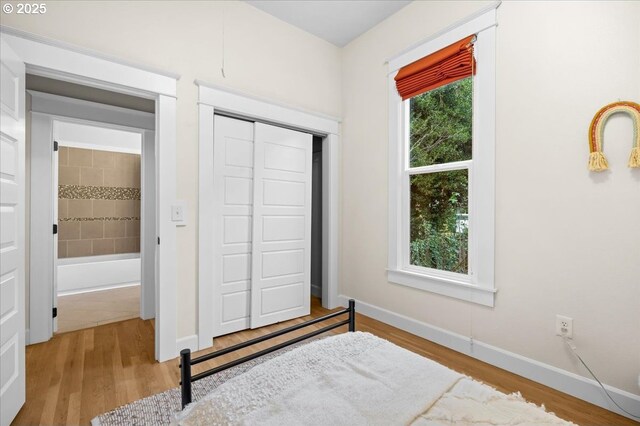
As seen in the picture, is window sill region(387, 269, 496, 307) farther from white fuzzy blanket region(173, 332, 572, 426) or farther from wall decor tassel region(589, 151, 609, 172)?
white fuzzy blanket region(173, 332, 572, 426)

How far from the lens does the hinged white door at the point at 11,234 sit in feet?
5.05

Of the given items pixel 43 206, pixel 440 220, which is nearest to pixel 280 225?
pixel 440 220

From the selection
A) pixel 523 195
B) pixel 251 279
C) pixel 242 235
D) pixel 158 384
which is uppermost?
pixel 523 195

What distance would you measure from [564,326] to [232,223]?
2573mm

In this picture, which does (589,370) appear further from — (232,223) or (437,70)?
(232,223)

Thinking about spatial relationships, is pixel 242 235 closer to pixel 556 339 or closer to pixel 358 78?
pixel 358 78

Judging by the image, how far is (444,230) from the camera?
8.74 ft

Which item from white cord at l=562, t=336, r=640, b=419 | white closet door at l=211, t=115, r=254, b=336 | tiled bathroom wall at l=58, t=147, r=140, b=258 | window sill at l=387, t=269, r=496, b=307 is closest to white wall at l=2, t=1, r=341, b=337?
white closet door at l=211, t=115, r=254, b=336

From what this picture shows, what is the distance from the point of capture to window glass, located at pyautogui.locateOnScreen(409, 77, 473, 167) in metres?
2.50

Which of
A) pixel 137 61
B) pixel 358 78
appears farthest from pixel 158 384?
pixel 358 78

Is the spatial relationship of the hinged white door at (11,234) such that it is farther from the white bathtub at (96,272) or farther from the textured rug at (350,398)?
the white bathtub at (96,272)

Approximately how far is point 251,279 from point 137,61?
6.52 feet

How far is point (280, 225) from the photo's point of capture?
122 inches

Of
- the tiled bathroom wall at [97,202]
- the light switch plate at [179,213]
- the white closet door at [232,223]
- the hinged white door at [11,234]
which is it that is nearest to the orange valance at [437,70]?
the white closet door at [232,223]
